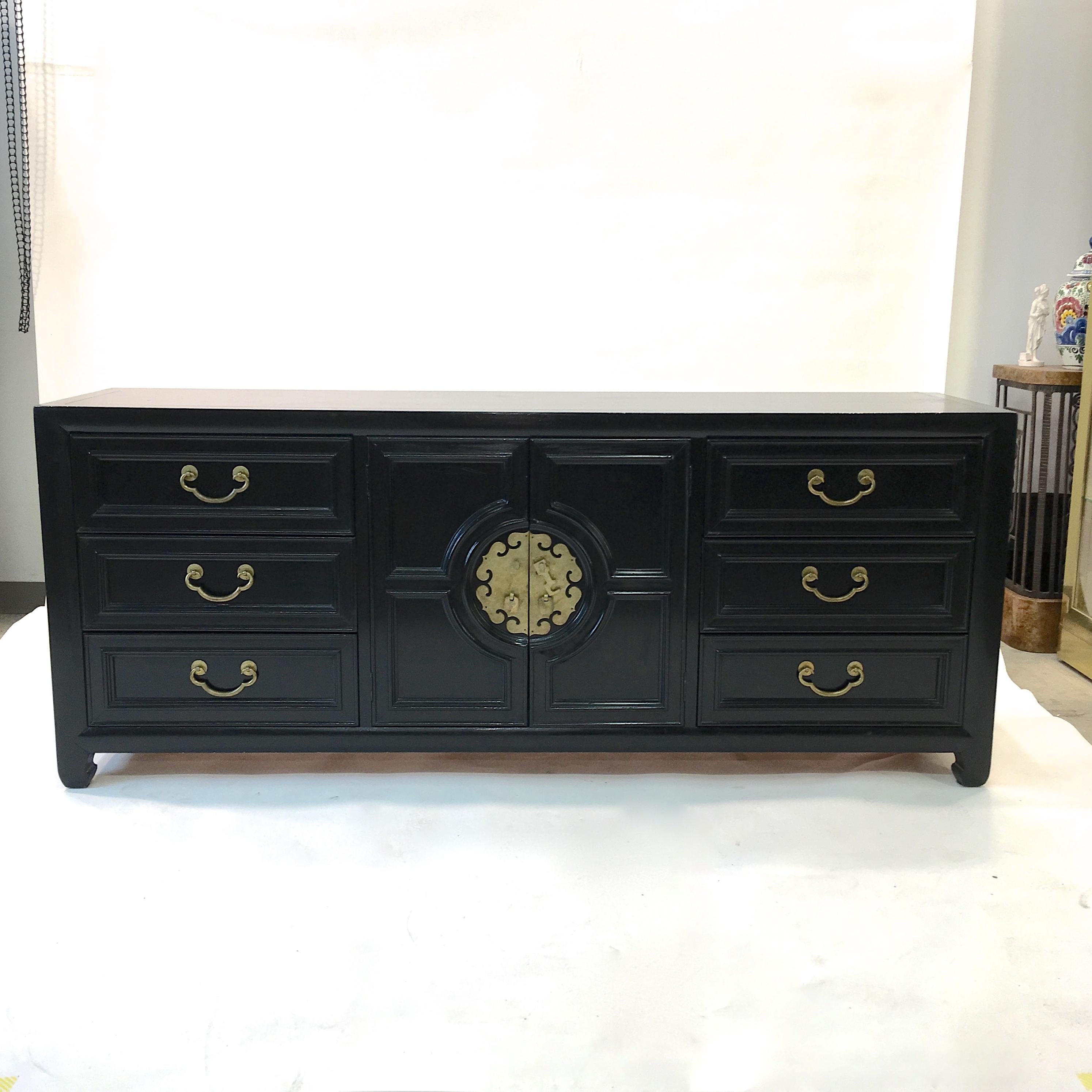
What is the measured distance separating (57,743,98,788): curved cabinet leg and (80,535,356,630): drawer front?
0.28 meters

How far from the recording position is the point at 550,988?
165 cm

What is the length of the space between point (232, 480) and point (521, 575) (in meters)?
0.63

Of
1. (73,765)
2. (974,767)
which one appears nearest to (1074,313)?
(974,767)

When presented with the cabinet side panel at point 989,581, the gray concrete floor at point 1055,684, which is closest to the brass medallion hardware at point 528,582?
the cabinet side panel at point 989,581

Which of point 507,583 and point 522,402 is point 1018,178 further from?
point 507,583

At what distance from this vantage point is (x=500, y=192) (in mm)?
3100

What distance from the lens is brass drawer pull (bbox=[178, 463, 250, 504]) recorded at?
220cm

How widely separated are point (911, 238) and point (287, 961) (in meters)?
2.56

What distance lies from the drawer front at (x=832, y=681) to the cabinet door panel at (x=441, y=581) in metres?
0.42

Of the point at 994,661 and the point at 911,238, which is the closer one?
the point at 994,661

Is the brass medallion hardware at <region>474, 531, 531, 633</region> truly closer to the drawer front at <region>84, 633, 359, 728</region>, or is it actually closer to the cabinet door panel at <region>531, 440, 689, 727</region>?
the cabinet door panel at <region>531, 440, 689, 727</region>

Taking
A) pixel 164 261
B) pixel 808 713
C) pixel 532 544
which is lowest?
pixel 808 713

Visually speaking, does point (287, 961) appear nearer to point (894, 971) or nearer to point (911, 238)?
point (894, 971)

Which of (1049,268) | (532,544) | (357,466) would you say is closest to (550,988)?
(532,544)
